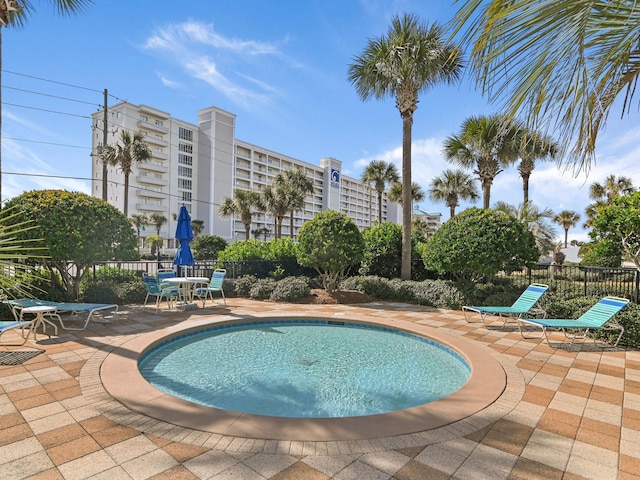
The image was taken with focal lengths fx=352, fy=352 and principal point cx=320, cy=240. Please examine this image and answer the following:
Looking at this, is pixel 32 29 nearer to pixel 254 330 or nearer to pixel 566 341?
pixel 254 330

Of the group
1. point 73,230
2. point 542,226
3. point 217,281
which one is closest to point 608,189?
point 542,226

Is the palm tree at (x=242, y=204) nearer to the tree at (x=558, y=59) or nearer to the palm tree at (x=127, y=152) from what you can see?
the palm tree at (x=127, y=152)

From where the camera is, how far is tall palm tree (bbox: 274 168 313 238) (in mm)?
33625

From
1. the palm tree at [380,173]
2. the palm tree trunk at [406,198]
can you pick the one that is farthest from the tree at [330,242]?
the palm tree at [380,173]

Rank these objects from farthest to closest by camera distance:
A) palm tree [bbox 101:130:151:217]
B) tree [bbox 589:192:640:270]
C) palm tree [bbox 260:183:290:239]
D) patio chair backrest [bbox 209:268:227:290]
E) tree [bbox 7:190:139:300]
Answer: palm tree [bbox 260:183:290:239]
palm tree [bbox 101:130:151:217]
patio chair backrest [bbox 209:268:227:290]
tree [bbox 589:192:640:270]
tree [bbox 7:190:139:300]

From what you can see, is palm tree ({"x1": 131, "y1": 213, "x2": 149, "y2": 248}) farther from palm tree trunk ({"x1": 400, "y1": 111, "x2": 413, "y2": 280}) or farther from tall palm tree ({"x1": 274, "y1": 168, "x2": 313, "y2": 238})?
palm tree trunk ({"x1": 400, "y1": 111, "x2": 413, "y2": 280})

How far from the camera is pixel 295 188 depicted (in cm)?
3450

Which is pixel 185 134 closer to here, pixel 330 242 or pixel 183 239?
pixel 183 239

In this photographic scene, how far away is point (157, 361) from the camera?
584cm

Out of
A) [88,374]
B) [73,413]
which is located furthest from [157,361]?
[73,413]

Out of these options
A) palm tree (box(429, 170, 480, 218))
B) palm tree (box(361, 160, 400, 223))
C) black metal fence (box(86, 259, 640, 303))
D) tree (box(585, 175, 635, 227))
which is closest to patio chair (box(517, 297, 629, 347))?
black metal fence (box(86, 259, 640, 303))

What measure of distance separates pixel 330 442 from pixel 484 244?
8594 mm

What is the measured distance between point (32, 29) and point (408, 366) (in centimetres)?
972

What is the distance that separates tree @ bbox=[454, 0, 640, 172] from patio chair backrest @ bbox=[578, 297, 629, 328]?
210 inches
